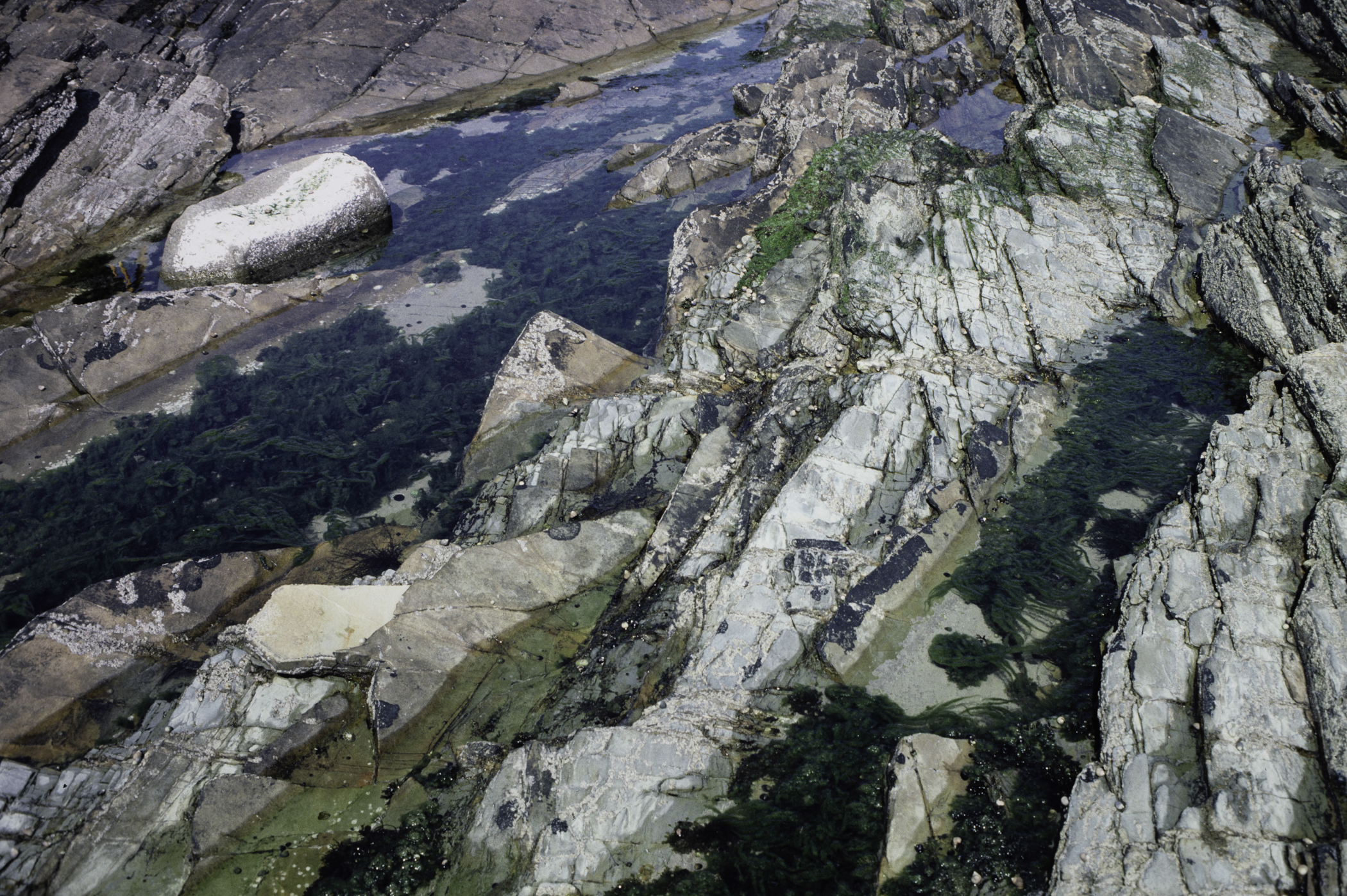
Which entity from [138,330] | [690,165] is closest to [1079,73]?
[690,165]

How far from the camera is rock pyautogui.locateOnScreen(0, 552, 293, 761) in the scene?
592cm

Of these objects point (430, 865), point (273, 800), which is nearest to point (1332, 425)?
point (430, 865)

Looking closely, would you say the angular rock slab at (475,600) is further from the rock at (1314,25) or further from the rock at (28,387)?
the rock at (1314,25)

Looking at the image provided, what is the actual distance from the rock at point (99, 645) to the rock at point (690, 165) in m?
8.47

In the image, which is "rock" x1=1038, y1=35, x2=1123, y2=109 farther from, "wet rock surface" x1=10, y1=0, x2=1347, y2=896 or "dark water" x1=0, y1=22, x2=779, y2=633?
"dark water" x1=0, y1=22, x2=779, y2=633

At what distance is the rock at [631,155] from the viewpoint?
45.4ft

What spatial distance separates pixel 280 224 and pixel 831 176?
841cm

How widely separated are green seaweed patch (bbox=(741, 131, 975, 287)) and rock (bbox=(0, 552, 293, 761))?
22.5 feet

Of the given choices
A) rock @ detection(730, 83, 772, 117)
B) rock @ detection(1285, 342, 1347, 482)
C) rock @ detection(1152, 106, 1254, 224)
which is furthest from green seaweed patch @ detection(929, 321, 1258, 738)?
rock @ detection(730, 83, 772, 117)

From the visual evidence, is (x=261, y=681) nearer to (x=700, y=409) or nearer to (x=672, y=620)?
(x=672, y=620)

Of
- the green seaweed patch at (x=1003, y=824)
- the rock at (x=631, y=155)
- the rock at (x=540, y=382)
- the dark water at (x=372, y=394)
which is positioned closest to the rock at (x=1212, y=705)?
the green seaweed patch at (x=1003, y=824)

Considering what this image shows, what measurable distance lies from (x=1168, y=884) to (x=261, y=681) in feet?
19.8

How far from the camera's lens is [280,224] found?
38.2 feet

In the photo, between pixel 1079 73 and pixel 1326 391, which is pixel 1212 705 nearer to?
pixel 1326 391
